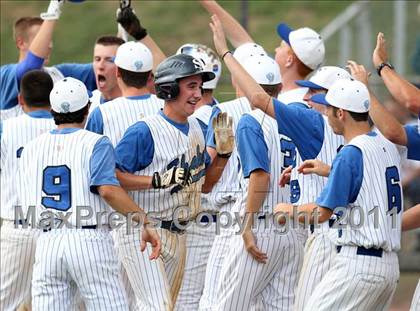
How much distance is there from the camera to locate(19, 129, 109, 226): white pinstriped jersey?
7.97 meters

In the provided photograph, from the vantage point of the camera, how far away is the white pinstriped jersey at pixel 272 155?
846 centimetres

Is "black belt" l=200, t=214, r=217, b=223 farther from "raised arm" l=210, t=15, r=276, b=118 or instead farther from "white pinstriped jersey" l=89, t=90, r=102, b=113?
"raised arm" l=210, t=15, r=276, b=118

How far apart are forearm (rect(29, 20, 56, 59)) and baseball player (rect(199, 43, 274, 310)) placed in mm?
1851

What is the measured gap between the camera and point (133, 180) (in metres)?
8.37

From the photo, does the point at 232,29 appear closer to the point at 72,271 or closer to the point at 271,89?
the point at 271,89

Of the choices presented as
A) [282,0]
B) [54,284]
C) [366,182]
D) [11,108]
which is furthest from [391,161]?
[282,0]

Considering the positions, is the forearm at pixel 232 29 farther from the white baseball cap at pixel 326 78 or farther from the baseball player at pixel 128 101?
the white baseball cap at pixel 326 78

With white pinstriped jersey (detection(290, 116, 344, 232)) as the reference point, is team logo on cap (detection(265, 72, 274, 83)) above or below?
above

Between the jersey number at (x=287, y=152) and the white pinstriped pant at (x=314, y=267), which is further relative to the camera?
the jersey number at (x=287, y=152)

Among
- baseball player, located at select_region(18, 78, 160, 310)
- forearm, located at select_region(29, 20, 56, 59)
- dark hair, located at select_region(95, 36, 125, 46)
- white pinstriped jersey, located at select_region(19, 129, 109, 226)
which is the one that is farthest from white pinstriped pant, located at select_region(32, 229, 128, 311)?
forearm, located at select_region(29, 20, 56, 59)

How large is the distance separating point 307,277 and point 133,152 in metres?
1.47

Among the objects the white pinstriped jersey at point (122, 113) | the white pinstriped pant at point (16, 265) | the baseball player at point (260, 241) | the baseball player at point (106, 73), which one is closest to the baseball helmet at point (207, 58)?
the baseball player at point (106, 73)

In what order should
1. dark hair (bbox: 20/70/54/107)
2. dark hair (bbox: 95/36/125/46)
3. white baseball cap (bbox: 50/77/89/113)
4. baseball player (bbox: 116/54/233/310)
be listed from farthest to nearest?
1. dark hair (bbox: 95/36/125/46)
2. dark hair (bbox: 20/70/54/107)
3. baseball player (bbox: 116/54/233/310)
4. white baseball cap (bbox: 50/77/89/113)

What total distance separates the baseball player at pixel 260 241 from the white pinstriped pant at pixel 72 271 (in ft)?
2.91
